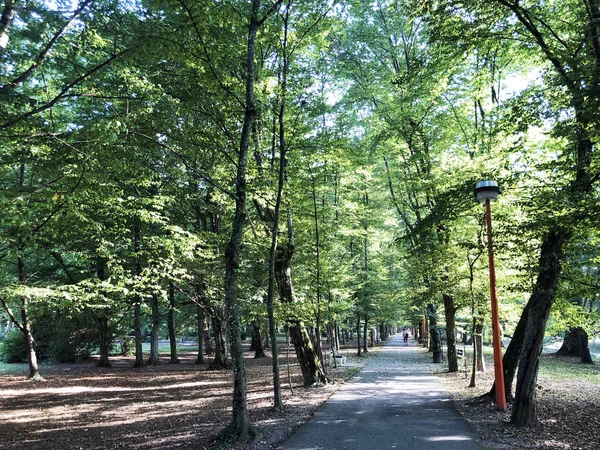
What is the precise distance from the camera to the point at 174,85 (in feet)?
29.1

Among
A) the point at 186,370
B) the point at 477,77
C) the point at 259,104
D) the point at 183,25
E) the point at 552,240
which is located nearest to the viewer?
the point at 183,25

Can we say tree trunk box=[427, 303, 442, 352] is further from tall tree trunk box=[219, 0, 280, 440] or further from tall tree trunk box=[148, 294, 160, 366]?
tall tree trunk box=[219, 0, 280, 440]

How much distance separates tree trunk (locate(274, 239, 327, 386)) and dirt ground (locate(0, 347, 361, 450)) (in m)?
0.52

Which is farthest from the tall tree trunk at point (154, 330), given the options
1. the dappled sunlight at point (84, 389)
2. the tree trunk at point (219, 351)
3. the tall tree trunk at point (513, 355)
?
the tall tree trunk at point (513, 355)

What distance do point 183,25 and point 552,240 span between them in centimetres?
782

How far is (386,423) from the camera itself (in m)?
7.66

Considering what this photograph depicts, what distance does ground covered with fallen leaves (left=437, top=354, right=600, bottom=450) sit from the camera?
20.8 ft

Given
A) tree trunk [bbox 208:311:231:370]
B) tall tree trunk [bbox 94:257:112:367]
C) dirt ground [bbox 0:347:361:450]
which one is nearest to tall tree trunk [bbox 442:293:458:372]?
dirt ground [bbox 0:347:361:450]

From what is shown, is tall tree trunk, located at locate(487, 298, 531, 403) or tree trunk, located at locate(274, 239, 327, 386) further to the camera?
tree trunk, located at locate(274, 239, 327, 386)

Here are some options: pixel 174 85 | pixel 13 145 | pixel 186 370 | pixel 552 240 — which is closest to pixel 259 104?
pixel 174 85

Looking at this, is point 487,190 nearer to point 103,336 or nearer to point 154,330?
point 154,330

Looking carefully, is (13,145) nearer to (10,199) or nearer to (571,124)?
(10,199)

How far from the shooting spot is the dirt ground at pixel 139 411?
7.24m

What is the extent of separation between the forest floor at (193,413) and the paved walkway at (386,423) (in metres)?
0.32
